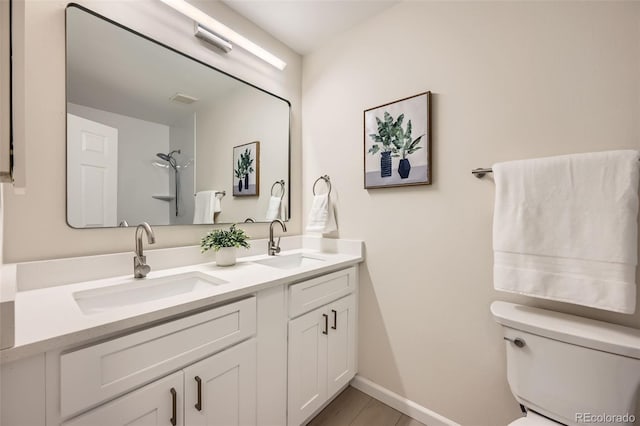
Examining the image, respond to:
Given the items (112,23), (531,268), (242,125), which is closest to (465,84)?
(531,268)

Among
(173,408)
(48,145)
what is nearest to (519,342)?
(173,408)

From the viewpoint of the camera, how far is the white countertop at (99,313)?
0.63 meters

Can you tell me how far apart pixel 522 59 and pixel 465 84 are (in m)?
0.23

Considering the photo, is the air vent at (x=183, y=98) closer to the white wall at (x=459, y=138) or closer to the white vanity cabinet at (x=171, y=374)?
the white wall at (x=459, y=138)

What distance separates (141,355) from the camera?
77 cm

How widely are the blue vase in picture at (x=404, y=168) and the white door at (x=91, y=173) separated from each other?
1.42m

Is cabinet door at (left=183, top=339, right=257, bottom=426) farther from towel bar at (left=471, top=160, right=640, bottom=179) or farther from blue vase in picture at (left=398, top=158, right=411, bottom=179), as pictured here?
towel bar at (left=471, top=160, right=640, bottom=179)

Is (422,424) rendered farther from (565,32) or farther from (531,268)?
(565,32)

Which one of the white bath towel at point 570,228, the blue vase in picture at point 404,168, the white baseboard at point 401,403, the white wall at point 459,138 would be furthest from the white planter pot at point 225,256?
the white bath towel at point 570,228

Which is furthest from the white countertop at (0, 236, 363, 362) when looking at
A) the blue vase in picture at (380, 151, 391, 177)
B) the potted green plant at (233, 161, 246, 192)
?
the blue vase in picture at (380, 151, 391, 177)

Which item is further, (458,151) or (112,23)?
(458,151)

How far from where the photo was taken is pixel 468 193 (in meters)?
1.32

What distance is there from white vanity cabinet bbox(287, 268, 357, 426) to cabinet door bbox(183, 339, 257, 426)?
0.22 m

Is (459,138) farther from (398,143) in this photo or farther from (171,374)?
(171,374)
